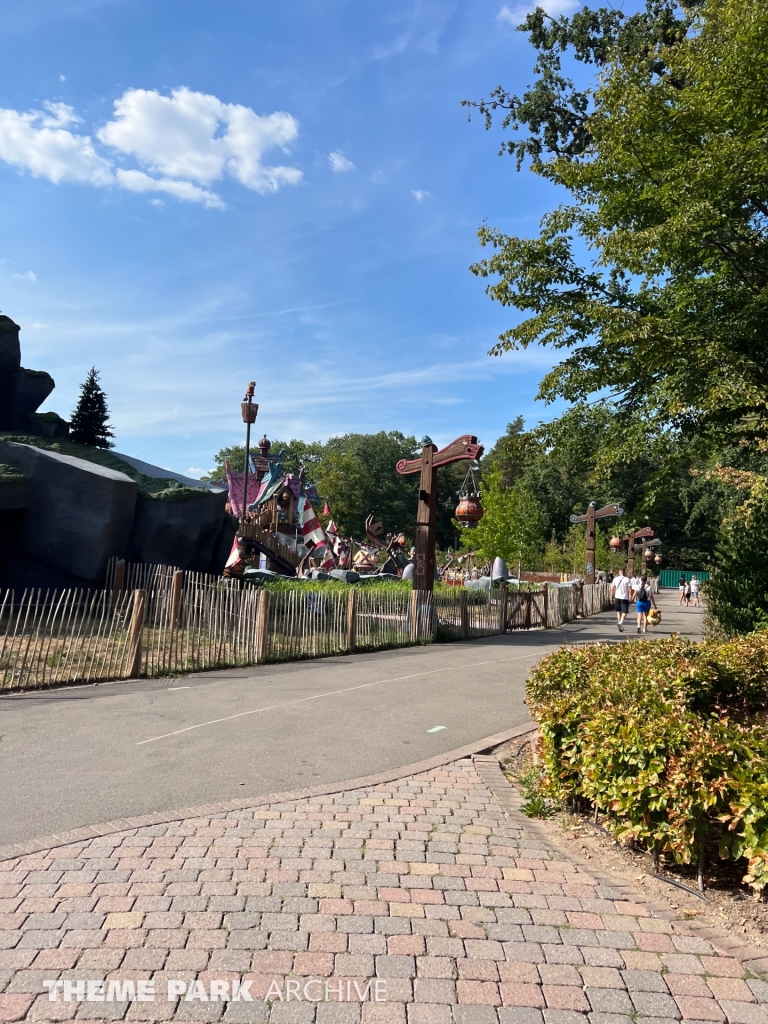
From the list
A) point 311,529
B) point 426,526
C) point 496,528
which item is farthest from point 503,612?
point 311,529

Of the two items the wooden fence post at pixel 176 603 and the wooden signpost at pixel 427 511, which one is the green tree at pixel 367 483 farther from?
the wooden fence post at pixel 176 603

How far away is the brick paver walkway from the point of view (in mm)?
2709

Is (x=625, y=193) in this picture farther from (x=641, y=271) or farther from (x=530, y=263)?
(x=530, y=263)

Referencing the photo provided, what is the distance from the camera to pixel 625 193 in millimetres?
8836

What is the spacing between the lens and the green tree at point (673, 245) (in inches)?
300

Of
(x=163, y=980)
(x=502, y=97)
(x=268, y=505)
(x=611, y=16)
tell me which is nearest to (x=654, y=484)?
(x=163, y=980)

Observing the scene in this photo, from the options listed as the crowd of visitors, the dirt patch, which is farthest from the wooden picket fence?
the crowd of visitors

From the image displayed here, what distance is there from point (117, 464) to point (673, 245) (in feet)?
54.2

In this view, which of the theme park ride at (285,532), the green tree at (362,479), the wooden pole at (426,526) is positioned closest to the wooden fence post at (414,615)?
the wooden pole at (426,526)

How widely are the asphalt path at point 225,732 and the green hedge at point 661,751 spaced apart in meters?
1.65

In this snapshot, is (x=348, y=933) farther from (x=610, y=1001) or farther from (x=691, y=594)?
(x=691, y=594)

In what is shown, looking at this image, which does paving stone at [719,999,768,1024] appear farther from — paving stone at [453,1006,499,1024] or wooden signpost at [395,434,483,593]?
wooden signpost at [395,434,483,593]

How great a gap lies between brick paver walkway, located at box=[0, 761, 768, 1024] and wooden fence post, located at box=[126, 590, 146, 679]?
6.06m

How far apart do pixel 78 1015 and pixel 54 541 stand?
615 inches
